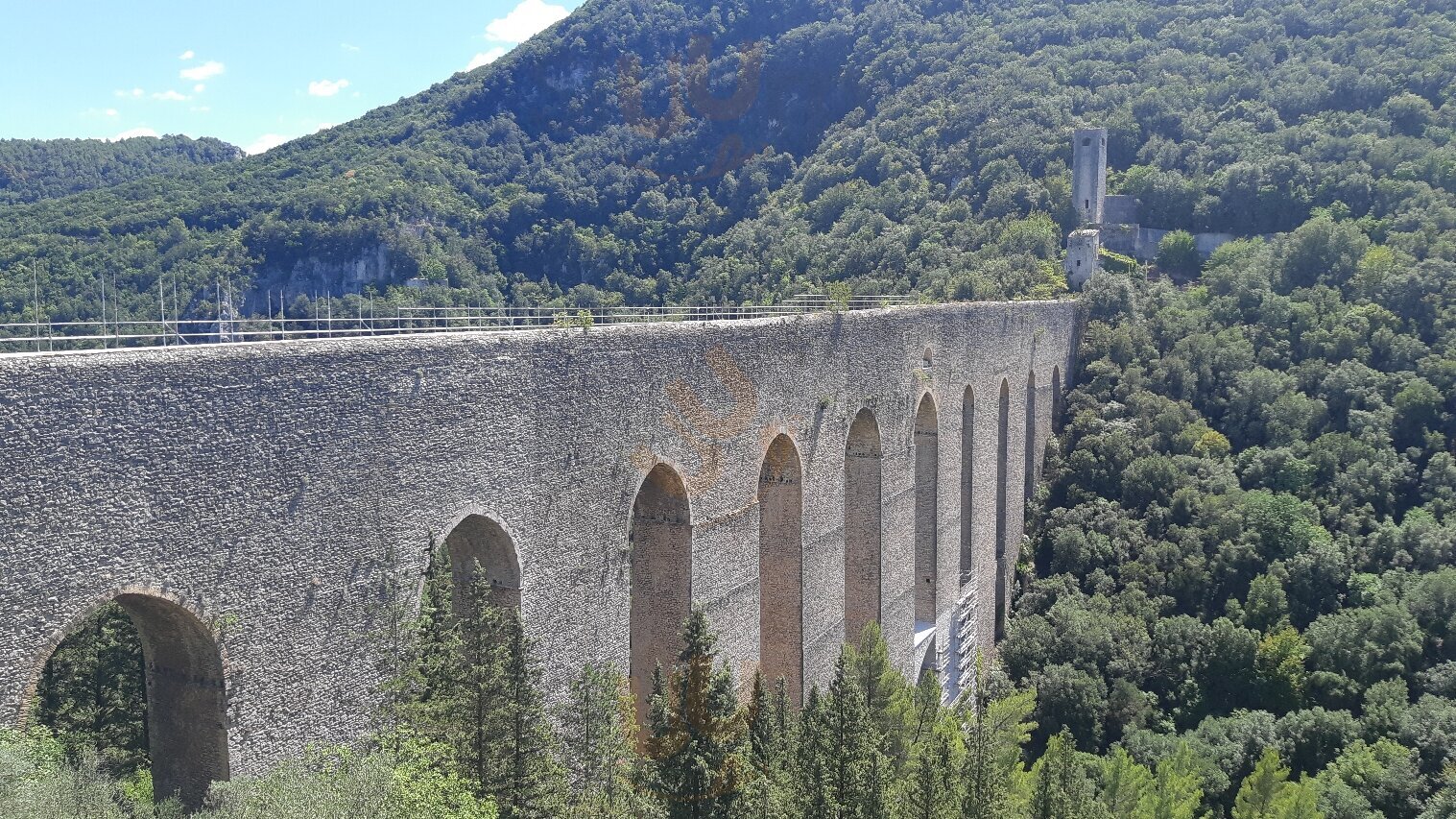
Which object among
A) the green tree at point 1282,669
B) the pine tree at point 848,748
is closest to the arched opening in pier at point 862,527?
the pine tree at point 848,748

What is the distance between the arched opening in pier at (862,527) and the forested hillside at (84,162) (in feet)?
142

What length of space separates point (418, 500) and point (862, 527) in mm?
11866

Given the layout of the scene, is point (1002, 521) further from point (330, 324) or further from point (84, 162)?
point (84, 162)

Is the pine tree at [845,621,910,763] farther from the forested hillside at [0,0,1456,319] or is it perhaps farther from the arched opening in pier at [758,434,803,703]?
the forested hillside at [0,0,1456,319]

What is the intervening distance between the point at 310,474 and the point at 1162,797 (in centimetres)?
1571

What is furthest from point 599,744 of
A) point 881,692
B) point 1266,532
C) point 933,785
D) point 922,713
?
point 1266,532

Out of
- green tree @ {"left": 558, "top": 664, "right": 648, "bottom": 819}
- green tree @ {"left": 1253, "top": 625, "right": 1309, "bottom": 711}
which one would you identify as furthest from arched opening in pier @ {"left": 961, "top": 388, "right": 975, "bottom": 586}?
green tree @ {"left": 558, "top": 664, "right": 648, "bottom": 819}

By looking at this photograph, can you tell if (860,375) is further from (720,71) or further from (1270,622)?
(720,71)

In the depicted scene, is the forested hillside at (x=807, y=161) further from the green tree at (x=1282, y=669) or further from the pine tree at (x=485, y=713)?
the pine tree at (x=485, y=713)

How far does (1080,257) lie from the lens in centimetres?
4062

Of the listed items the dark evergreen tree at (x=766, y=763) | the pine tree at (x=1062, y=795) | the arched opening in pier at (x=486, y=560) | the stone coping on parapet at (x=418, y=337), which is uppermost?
the stone coping on parapet at (x=418, y=337)

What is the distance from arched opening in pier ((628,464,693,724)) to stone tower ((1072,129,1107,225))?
36398 millimetres

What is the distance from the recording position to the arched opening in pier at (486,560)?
1170 centimetres

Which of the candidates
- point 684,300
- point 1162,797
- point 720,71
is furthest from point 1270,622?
point 720,71
